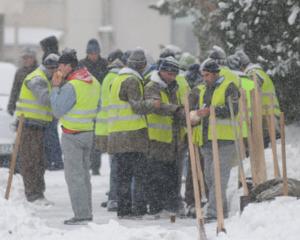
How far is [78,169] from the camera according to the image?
11734 millimetres

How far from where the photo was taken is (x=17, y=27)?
137 feet

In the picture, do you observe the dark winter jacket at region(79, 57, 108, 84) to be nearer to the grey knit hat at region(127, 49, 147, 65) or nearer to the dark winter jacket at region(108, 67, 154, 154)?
the grey knit hat at region(127, 49, 147, 65)

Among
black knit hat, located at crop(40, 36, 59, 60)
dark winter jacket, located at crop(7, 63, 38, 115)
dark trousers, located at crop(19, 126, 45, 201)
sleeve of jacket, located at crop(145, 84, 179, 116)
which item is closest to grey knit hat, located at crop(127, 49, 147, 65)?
sleeve of jacket, located at crop(145, 84, 179, 116)

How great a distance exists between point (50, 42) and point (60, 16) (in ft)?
98.1

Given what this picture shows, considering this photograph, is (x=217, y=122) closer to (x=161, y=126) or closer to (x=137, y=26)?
(x=161, y=126)

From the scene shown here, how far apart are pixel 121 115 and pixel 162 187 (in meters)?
0.94

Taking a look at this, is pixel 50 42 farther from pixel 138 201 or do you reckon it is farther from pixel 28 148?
pixel 138 201

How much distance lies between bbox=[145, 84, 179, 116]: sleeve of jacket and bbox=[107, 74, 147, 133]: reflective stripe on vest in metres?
0.14

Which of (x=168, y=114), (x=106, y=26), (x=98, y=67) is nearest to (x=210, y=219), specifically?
(x=168, y=114)

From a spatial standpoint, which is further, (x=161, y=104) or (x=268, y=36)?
(x=268, y=36)

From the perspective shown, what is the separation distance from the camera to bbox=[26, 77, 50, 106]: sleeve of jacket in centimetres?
1343

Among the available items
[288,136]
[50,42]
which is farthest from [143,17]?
[50,42]

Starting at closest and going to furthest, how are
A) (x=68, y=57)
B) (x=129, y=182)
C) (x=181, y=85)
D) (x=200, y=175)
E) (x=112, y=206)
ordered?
(x=200, y=175) → (x=68, y=57) → (x=129, y=182) → (x=181, y=85) → (x=112, y=206)

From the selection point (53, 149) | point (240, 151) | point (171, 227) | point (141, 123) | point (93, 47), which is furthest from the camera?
point (53, 149)
